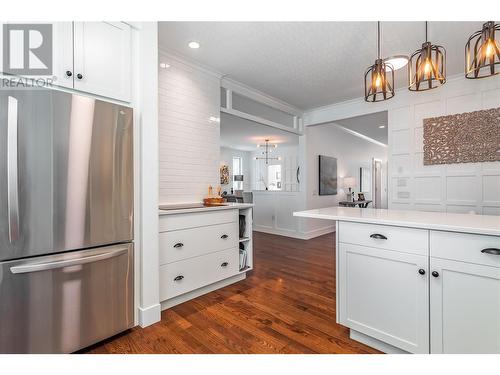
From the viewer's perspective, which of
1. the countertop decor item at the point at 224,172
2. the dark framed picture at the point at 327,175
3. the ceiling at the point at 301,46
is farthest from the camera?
the countertop decor item at the point at 224,172

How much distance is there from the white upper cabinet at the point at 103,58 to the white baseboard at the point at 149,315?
1.65m

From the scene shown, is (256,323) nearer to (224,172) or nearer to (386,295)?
(386,295)

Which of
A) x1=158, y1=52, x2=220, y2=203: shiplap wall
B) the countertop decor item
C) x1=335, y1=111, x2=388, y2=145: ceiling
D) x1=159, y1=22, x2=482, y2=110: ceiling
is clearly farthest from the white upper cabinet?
the countertop decor item

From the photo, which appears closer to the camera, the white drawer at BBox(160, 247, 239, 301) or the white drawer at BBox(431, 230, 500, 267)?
the white drawer at BBox(431, 230, 500, 267)

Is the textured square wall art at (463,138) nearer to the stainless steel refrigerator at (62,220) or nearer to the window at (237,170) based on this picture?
the stainless steel refrigerator at (62,220)

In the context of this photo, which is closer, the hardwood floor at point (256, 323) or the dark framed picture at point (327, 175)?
the hardwood floor at point (256, 323)

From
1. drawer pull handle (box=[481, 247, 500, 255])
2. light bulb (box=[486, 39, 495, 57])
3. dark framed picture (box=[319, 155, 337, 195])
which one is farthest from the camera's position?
dark framed picture (box=[319, 155, 337, 195])

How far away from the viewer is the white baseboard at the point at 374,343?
164 cm

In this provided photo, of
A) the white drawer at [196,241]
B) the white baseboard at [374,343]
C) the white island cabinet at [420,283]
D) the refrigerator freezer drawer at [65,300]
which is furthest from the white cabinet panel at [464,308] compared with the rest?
the refrigerator freezer drawer at [65,300]

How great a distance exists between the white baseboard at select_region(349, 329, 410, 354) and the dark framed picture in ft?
13.4

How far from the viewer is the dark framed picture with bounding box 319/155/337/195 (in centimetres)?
572

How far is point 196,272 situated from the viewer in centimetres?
253

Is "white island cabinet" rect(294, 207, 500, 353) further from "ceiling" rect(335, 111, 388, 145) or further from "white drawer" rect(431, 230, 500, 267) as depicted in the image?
"ceiling" rect(335, 111, 388, 145)
